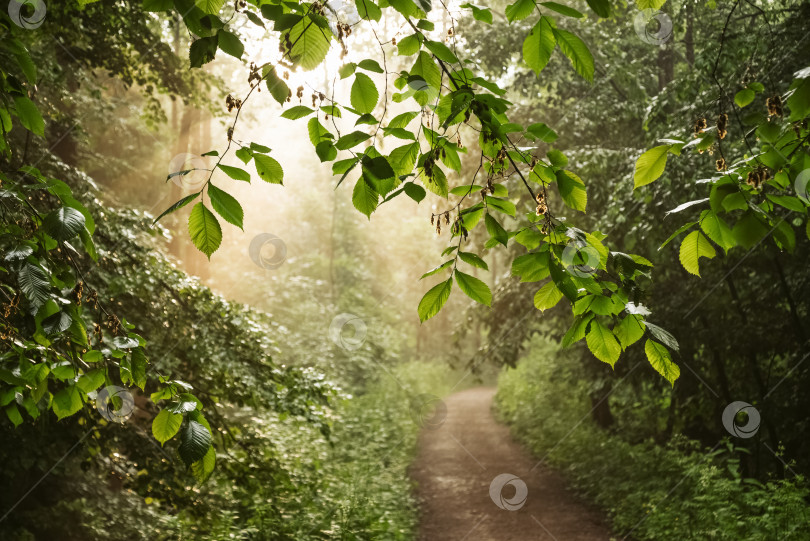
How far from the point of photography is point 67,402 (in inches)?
80.4

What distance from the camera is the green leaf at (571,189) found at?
60.4 inches

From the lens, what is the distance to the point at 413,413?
Result: 17.8m

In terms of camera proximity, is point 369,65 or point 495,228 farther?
point 495,228

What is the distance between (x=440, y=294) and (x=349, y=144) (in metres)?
0.50

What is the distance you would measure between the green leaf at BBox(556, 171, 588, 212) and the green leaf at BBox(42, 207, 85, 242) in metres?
1.32

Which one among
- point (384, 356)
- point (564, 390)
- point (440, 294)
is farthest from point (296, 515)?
point (384, 356)

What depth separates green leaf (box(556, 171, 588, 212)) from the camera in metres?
1.53

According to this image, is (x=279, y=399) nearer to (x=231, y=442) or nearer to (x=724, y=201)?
(x=231, y=442)

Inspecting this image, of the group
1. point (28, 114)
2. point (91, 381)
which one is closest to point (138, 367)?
point (91, 381)

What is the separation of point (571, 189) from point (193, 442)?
1.24 m

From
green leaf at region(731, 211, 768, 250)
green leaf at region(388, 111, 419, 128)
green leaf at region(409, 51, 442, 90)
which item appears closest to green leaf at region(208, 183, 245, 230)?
green leaf at region(388, 111, 419, 128)

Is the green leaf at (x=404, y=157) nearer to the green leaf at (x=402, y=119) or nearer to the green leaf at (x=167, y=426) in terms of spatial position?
the green leaf at (x=402, y=119)

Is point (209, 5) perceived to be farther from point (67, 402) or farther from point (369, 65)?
point (67, 402)

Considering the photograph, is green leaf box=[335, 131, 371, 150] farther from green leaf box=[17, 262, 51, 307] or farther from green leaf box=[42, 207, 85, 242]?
green leaf box=[17, 262, 51, 307]
